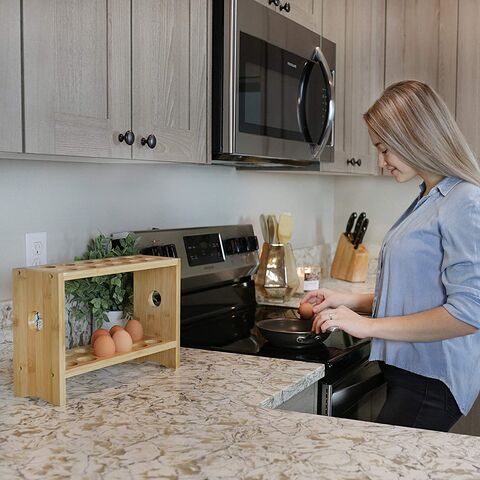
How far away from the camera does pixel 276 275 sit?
2.73m

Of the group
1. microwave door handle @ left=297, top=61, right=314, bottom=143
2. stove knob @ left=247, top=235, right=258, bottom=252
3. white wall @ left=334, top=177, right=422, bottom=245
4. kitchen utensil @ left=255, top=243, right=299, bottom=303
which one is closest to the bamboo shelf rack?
microwave door handle @ left=297, top=61, right=314, bottom=143

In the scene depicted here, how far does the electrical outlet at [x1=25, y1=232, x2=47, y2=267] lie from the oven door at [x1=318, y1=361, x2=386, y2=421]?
80cm

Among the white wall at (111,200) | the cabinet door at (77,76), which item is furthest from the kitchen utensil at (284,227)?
the cabinet door at (77,76)

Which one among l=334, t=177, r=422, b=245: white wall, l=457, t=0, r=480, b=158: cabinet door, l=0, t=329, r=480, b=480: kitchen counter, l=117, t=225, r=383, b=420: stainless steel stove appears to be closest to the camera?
l=0, t=329, r=480, b=480: kitchen counter

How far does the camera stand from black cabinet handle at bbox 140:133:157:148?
1.63 m

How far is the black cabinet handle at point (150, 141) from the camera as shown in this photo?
1.63 metres

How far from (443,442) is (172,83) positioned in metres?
1.04

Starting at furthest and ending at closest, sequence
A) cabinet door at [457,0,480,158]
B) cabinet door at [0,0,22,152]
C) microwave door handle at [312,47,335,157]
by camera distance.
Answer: cabinet door at [457,0,480,158] < microwave door handle at [312,47,335,157] < cabinet door at [0,0,22,152]

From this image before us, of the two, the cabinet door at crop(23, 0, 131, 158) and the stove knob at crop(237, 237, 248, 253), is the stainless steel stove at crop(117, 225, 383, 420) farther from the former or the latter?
the cabinet door at crop(23, 0, 131, 158)

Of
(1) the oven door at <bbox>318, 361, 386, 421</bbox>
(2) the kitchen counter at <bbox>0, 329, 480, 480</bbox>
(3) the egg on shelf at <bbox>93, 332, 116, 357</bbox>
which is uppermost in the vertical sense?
(3) the egg on shelf at <bbox>93, 332, 116, 357</bbox>

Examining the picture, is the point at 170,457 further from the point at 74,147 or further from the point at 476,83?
the point at 476,83

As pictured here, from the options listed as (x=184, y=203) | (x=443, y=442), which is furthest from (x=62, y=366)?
(x=184, y=203)

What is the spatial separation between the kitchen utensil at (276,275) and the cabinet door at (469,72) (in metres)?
0.99

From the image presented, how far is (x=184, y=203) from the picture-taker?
2.46 meters
